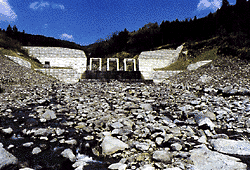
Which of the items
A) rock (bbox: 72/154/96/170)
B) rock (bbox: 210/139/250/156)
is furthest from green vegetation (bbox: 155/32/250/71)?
rock (bbox: 72/154/96/170)

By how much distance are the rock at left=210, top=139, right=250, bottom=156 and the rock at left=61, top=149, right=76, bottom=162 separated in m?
3.24

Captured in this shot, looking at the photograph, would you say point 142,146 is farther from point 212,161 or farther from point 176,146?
point 212,161

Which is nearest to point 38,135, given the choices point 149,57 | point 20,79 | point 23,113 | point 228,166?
point 23,113

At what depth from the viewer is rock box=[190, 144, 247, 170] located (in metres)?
2.47

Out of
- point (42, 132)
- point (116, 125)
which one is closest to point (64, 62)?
point (42, 132)

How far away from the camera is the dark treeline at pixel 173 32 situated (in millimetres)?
25219

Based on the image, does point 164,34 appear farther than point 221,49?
Yes

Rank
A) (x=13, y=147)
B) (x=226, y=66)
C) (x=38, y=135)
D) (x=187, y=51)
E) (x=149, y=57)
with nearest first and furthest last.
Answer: (x=13, y=147)
(x=38, y=135)
(x=226, y=66)
(x=187, y=51)
(x=149, y=57)

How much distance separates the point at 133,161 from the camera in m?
2.75

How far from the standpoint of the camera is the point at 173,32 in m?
33.2

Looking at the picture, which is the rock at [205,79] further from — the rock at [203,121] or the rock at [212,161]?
the rock at [212,161]

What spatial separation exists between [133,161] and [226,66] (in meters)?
13.5

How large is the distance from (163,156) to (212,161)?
92 cm

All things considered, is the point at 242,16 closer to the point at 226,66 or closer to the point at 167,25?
the point at 167,25
